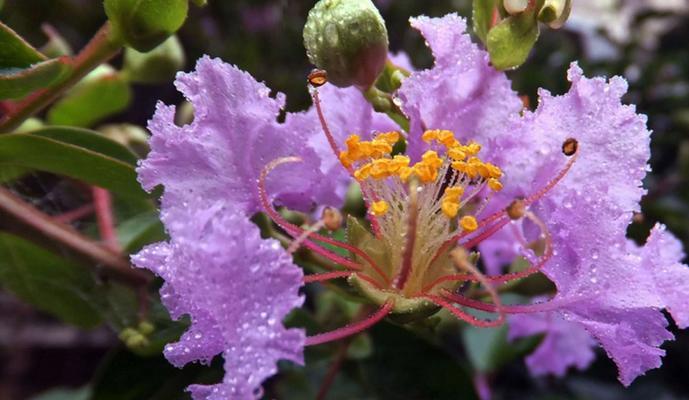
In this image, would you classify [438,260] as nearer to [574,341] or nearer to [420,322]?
[420,322]

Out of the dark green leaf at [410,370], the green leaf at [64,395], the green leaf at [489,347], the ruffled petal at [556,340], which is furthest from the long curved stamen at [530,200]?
the green leaf at [64,395]

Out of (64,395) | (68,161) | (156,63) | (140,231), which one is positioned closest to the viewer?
(68,161)

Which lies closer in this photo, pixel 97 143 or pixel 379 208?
pixel 379 208

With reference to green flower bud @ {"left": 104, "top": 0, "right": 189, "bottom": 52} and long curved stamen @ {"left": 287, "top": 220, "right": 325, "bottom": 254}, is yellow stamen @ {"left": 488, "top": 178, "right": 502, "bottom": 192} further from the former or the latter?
green flower bud @ {"left": 104, "top": 0, "right": 189, "bottom": 52}

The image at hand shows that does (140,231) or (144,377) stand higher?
(140,231)

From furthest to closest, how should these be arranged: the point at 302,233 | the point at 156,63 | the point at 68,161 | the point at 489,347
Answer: the point at 489,347, the point at 156,63, the point at 68,161, the point at 302,233

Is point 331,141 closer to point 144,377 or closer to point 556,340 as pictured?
point 144,377

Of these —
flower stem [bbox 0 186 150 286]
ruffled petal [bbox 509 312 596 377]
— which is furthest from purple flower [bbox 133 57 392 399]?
ruffled petal [bbox 509 312 596 377]

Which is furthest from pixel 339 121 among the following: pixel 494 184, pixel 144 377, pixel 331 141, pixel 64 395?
pixel 64 395
